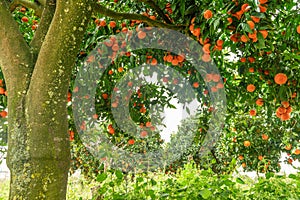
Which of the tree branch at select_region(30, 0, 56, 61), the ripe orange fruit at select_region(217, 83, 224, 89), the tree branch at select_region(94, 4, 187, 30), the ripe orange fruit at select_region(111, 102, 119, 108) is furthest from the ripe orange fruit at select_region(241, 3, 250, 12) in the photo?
the ripe orange fruit at select_region(111, 102, 119, 108)

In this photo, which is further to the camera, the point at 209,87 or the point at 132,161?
the point at 132,161

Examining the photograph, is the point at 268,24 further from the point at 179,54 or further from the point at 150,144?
the point at 150,144

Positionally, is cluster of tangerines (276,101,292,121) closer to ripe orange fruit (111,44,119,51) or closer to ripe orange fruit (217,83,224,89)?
ripe orange fruit (217,83,224,89)

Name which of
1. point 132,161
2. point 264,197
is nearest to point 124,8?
point 264,197

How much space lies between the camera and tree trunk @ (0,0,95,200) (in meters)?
1.12

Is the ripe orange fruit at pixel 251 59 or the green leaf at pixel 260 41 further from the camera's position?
the ripe orange fruit at pixel 251 59

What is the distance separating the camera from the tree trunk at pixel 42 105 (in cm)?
112

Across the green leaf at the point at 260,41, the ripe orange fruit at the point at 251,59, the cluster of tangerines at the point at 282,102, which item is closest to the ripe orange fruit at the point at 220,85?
the cluster of tangerines at the point at 282,102

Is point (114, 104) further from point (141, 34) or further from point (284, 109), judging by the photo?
point (284, 109)

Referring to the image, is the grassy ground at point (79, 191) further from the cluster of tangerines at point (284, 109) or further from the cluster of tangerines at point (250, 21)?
the cluster of tangerines at point (250, 21)

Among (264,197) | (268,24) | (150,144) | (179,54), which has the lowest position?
(264,197)

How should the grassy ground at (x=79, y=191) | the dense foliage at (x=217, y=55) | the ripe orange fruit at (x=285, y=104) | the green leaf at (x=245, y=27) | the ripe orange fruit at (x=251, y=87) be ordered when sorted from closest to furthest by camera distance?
the green leaf at (x=245, y=27) → the dense foliage at (x=217, y=55) → the ripe orange fruit at (x=285, y=104) → the ripe orange fruit at (x=251, y=87) → the grassy ground at (x=79, y=191)

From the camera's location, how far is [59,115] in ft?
3.91

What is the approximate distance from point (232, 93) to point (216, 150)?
2902 millimetres
